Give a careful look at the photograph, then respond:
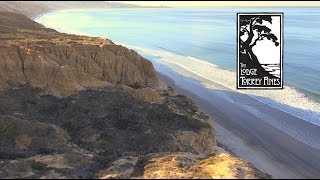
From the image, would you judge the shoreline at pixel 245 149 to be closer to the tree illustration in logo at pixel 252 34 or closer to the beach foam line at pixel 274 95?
the tree illustration in logo at pixel 252 34

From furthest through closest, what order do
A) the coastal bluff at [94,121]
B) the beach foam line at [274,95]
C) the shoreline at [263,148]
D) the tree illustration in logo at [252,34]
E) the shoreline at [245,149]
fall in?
the beach foam line at [274,95] < the tree illustration in logo at [252,34] < the shoreline at [263,148] < the shoreline at [245,149] < the coastal bluff at [94,121]

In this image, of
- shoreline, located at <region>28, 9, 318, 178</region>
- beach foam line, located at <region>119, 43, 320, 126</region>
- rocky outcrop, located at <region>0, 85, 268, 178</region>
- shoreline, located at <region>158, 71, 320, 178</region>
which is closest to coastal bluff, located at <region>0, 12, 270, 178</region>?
rocky outcrop, located at <region>0, 85, 268, 178</region>

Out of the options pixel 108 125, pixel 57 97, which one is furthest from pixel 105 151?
pixel 57 97

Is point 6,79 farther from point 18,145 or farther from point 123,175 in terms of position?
point 123,175

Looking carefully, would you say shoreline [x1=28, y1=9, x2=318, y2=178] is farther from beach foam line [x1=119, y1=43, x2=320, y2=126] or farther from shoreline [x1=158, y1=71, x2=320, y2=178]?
beach foam line [x1=119, y1=43, x2=320, y2=126]

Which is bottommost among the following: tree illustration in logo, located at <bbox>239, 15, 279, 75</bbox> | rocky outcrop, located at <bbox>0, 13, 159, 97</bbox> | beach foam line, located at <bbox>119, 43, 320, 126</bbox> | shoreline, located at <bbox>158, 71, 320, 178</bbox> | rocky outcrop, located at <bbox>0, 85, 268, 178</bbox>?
shoreline, located at <bbox>158, 71, 320, 178</bbox>

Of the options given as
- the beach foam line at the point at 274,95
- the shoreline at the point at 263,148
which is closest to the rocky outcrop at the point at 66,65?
the shoreline at the point at 263,148

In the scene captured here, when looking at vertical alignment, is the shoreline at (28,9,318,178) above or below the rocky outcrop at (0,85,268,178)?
below
